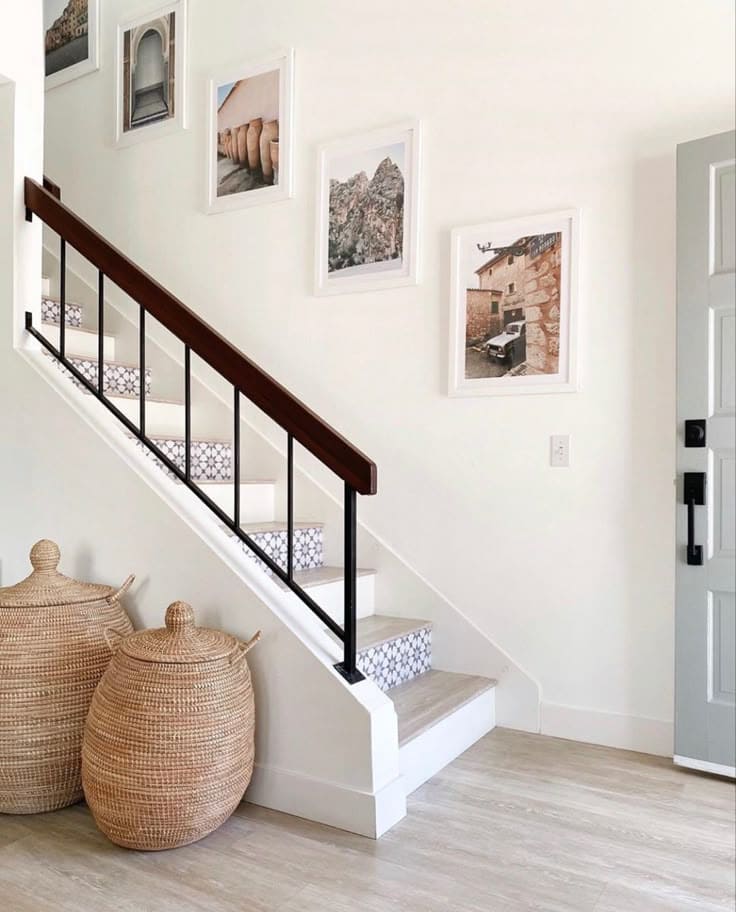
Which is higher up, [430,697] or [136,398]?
[136,398]

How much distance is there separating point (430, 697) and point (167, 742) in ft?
3.06

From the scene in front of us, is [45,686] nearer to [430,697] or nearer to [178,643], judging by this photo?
[178,643]

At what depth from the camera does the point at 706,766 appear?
2.13 metres

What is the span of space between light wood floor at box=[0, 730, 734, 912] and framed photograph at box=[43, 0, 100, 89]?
3.38m

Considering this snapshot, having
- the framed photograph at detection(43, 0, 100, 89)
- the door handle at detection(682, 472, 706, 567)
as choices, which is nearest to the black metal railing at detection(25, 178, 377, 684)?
the door handle at detection(682, 472, 706, 567)

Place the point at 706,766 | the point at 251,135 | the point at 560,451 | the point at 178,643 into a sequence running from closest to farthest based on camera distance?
the point at 178,643
the point at 706,766
the point at 560,451
the point at 251,135

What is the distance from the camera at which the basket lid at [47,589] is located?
6.45 feet

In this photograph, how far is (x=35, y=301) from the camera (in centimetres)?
254

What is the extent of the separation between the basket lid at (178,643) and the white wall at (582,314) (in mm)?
1045

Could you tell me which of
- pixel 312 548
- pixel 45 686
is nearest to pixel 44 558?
pixel 45 686

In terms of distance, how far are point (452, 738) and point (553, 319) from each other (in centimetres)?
135

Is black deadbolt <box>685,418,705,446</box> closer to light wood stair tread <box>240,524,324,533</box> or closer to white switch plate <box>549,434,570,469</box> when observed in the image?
white switch plate <box>549,434,570,469</box>

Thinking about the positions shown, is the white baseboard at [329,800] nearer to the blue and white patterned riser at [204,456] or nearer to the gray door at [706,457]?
the gray door at [706,457]

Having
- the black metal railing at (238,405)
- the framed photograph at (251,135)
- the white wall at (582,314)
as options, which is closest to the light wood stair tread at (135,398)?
the black metal railing at (238,405)
